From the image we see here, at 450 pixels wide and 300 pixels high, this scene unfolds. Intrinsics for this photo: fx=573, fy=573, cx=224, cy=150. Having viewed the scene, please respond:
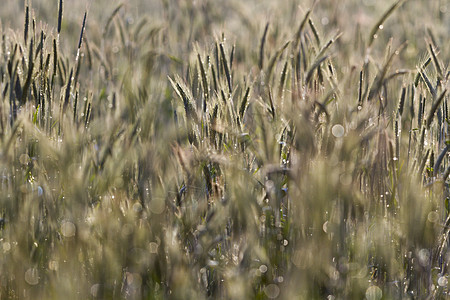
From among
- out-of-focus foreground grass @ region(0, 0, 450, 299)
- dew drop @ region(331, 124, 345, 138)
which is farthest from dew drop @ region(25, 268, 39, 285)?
dew drop @ region(331, 124, 345, 138)

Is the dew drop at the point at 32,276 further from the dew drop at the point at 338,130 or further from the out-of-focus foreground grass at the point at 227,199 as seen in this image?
the dew drop at the point at 338,130

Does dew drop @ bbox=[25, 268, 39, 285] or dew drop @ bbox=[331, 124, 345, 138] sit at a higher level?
dew drop @ bbox=[331, 124, 345, 138]

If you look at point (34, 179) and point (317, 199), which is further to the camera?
point (34, 179)

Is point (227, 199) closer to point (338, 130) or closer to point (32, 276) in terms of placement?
point (338, 130)

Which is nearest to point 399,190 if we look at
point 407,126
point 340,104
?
point 340,104

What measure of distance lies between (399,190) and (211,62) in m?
0.54

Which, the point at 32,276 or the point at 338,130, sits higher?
the point at 338,130

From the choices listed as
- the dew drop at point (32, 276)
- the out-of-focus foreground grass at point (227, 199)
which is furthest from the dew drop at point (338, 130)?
the dew drop at point (32, 276)

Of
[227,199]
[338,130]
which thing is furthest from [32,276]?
[338,130]

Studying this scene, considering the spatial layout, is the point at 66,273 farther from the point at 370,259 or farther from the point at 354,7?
the point at 354,7

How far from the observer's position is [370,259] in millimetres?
1164

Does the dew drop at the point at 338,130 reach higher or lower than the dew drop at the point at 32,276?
higher

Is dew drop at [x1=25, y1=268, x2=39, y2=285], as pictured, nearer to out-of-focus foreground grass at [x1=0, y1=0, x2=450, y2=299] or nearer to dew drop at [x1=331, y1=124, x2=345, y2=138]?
out-of-focus foreground grass at [x1=0, y1=0, x2=450, y2=299]

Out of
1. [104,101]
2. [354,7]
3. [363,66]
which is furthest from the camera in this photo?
[354,7]
